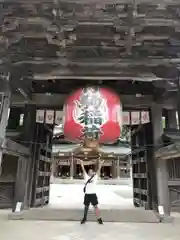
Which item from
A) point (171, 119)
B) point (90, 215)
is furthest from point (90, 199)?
point (171, 119)

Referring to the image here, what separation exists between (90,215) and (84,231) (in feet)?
4.01

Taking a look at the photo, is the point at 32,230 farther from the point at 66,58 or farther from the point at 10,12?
the point at 10,12

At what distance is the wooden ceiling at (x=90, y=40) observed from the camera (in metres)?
3.31

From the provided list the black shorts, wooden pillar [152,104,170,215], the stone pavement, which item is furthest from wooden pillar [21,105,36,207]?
wooden pillar [152,104,170,215]

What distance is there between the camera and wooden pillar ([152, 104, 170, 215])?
246 inches

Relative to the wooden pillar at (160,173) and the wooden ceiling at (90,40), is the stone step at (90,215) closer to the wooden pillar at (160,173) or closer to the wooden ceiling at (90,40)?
the wooden pillar at (160,173)

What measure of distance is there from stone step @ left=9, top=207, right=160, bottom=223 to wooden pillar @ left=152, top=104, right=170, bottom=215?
342 millimetres

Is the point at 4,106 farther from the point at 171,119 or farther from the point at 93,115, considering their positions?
the point at 171,119

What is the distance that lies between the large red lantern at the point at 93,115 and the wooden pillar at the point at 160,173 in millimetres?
2177

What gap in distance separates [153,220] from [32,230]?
9.53 ft

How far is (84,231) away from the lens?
4.98 m

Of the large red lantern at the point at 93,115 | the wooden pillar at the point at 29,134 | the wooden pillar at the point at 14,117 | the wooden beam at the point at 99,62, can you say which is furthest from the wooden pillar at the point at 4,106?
the wooden pillar at the point at 14,117

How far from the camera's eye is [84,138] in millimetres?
4570

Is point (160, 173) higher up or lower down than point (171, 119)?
lower down
